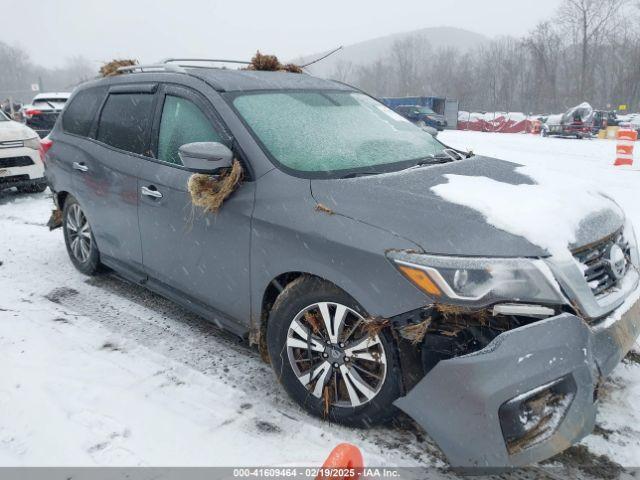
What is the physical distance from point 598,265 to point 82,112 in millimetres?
4234

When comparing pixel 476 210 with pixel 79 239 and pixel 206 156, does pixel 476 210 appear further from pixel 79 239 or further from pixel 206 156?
pixel 79 239

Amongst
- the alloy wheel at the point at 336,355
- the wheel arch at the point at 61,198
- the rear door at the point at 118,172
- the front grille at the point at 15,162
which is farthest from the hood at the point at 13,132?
the alloy wheel at the point at 336,355

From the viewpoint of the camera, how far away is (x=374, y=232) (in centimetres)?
247

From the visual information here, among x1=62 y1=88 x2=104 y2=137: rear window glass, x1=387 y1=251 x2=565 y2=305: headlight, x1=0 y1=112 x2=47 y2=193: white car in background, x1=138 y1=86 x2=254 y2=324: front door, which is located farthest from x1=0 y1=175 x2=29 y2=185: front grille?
x1=387 y1=251 x2=565 y2=305: headlight

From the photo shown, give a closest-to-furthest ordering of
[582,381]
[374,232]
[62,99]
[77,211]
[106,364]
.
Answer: [582,381], [374,232], [106,364], [77,211], [62,99]

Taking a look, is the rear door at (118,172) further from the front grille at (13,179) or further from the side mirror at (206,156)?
the front grille at (13,179)

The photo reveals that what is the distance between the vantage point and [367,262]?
8.01 feet

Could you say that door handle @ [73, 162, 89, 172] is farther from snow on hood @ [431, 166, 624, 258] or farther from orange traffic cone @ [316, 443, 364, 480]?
orange traffic cone @ [316, 443, 364, 480]

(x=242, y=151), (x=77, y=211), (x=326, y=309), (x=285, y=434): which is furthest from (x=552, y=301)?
(x=77, y=211)

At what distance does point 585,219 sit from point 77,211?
13.5 feet

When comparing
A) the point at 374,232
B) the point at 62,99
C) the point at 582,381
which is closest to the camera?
the point at 582,381

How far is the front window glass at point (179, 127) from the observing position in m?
3.36

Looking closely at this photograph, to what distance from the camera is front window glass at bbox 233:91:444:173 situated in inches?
122

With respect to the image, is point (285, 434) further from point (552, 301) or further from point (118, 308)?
point (118, 308)
